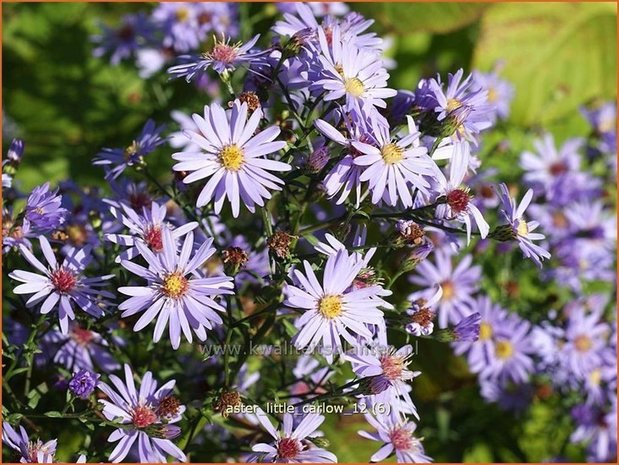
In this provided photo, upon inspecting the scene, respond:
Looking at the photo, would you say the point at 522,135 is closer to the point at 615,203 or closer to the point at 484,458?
the point at 615,203

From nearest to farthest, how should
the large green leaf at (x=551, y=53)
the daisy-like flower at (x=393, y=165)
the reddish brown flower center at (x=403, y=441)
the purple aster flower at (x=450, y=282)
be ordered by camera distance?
the daisy-like flower at (x=393, y=165)
the reddish brown flower center at (x=403, y=441)
the purple aster flower at (x=450, y=282)
the large green leaf at (x=551, y=53)

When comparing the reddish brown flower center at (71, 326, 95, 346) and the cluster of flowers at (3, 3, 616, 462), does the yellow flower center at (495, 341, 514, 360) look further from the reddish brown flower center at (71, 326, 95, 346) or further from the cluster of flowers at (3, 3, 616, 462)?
the reddish brown flower center at (71, 326, 95, 346)

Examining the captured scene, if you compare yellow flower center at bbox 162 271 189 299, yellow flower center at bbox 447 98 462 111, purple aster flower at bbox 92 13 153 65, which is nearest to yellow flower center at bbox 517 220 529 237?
yellow flower center at bbox 447 98 462 111

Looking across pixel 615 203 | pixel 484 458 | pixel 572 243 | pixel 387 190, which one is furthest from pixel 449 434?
pixel 387 190

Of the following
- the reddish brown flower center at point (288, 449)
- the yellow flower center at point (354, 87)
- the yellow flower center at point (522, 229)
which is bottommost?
the reddish brown flower center at point (288, 449)

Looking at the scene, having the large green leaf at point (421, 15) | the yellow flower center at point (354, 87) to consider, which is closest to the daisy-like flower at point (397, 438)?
the yellow flower center at point (354, 87)

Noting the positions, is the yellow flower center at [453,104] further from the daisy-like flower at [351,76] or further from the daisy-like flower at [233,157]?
the daisy-like flower at [233,157]

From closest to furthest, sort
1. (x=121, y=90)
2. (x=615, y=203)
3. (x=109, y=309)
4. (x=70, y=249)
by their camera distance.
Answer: (x=109, y=309), (x=70, y=249), (x=615, y=203), (x=121, y=90)
